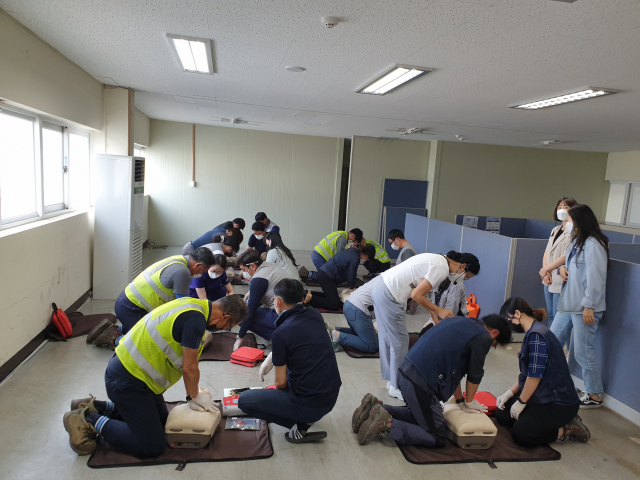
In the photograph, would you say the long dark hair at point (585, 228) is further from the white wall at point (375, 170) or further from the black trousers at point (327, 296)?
the white wall at point (375, 170)

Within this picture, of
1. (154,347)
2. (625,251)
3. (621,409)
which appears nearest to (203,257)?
(154,347)

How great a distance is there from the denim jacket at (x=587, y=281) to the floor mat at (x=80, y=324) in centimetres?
431

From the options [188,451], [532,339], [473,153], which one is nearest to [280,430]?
[188,451]

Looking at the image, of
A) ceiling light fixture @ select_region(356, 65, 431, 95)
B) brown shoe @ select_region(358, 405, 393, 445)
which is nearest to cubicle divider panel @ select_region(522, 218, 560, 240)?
ceiling light fixture @ select_region(356, 65, 431, 95)

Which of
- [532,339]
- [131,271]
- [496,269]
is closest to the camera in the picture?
[532,339]

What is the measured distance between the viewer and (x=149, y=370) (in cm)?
234

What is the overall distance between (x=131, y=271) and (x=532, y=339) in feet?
14.8

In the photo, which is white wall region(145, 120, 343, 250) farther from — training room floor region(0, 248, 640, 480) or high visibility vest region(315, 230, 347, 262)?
training room floor region(0, 248, 640, 480)

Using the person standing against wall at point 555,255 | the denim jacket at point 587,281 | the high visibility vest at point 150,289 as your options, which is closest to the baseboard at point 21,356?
the high visibility vest at point 150,289

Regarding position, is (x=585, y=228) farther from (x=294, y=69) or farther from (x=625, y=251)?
(x=294, y=69)

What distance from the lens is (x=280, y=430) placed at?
2885 millimetres

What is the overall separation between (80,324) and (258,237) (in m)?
2.61

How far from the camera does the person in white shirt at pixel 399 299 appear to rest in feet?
11.0

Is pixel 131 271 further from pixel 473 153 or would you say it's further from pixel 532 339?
pixel 473 153
